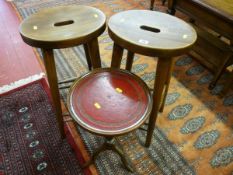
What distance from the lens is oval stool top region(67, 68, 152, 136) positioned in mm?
948

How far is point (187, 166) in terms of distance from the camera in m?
1.38

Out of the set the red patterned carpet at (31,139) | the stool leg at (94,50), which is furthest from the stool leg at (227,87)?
the red patterned carpet at (31,139)

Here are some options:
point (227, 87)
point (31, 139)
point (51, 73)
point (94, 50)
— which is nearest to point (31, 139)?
point (31, 139)

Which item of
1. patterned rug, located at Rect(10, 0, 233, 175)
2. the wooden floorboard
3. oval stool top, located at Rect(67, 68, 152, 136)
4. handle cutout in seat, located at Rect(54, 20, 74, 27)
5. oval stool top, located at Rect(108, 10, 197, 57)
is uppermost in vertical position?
oval stool top, located at Rect(108, 10, 197, 57)

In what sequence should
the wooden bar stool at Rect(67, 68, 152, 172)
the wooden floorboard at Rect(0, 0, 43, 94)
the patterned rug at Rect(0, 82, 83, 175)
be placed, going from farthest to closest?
the wooden floorboard at Rect(0, 0, 43, 94)
the patterned rug at Rect(0, 82, 83, 175)
the wooden bar stool at Rect(67, 68, 152, 172)

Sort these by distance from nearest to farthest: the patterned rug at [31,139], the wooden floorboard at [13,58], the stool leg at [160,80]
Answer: the stool leg at [160,80], the patterned rug at [31,139], the wooden floorboard at [13,58]

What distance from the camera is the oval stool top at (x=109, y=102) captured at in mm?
948

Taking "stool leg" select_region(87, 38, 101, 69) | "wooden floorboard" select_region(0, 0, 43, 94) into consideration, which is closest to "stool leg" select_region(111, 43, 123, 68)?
"stool leg" select_region(87, 38, 101, 69)

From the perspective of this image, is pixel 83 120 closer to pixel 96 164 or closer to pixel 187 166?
pixel 96 164

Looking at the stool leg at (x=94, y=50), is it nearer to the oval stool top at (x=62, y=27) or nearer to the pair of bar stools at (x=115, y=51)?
the pair of bar stools at (x=115, y=51)

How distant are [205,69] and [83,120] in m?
1.61

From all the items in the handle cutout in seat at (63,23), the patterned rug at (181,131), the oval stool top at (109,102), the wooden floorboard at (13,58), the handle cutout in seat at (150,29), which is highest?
the handle cutout in seat at (150,29)

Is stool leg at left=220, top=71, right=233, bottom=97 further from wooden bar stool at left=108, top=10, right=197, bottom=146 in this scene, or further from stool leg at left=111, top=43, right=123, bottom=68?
stool leg at left=111, top=43, right=123, bottom=68

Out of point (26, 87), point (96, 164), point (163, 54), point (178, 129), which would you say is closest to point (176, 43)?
point (163, 54)
